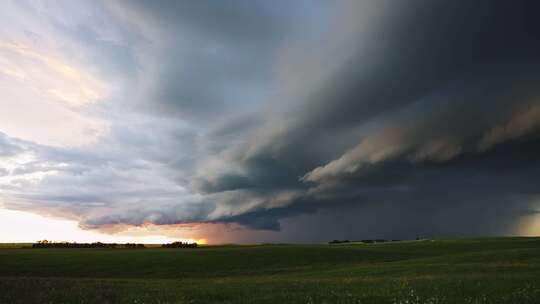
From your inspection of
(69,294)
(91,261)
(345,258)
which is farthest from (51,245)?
(69,294)

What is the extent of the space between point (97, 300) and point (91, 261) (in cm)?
5827

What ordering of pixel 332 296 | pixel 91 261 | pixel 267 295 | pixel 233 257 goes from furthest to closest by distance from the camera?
pixel 233 257 → pixel 91 261 → pixel 267 295 → pixel 332 296

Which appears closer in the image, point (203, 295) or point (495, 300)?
point (495, 300)

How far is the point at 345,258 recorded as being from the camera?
80.9 metres

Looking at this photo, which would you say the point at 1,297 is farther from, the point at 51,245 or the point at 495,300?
the point at 51,245

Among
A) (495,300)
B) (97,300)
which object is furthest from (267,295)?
(495,300)

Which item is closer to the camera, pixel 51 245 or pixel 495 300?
pixel 495 300

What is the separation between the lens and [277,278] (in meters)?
43.7

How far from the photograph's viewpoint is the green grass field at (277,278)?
21.4m

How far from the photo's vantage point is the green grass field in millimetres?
21403

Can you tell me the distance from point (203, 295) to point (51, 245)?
12522 centimetres

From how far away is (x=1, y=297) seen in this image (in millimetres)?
21734

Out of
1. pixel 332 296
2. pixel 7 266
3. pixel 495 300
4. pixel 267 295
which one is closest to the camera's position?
pixel 495 300

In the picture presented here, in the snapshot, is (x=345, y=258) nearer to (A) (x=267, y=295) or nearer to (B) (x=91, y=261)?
(B) (x=91, y=261)
